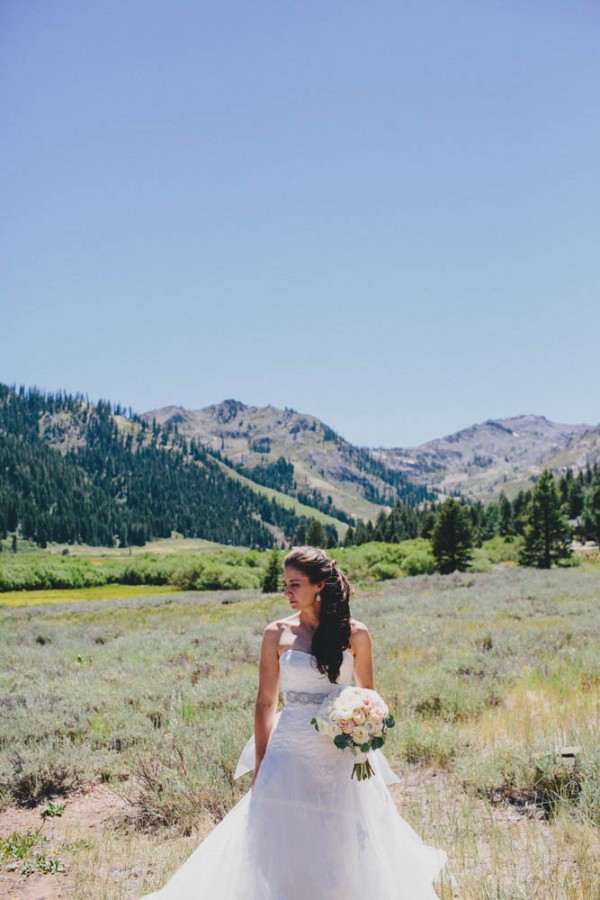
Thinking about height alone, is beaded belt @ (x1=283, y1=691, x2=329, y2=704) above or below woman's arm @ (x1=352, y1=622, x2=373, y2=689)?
below

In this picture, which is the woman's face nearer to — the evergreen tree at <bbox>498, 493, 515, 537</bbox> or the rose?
the rose

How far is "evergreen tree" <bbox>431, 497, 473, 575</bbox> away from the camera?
222ft

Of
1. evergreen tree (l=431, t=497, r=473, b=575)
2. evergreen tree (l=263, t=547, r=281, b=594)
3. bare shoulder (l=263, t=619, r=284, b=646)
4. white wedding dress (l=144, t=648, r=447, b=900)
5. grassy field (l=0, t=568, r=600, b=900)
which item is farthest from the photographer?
evergreen tree (l=431, t=497, r=473, b=575)

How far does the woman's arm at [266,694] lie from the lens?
4.43 meters

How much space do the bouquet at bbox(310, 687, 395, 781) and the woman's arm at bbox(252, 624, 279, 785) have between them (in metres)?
0.49

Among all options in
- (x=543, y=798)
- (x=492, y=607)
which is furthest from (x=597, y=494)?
(x=543, y=798)

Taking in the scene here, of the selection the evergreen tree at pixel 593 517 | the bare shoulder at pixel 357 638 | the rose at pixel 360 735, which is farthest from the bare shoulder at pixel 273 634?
the evergreen tree at pixel 593 517

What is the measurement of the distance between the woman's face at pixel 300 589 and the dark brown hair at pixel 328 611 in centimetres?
4

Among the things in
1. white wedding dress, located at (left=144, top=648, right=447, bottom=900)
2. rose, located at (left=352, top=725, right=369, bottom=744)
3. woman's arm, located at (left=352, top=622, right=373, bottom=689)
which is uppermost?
woman's arm, located at (left=352, top=622, right=373, bottom=689)

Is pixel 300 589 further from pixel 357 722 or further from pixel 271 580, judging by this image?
pixel 271 580

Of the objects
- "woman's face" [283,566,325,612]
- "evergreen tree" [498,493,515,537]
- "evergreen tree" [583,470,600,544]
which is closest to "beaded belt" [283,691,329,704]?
"woman's face" [283,566,325,612]

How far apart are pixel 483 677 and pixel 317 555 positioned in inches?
267

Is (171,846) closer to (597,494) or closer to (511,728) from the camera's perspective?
(511,728)

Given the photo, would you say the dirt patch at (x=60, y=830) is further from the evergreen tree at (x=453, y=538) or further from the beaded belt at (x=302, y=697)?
the evergreen tree at (x=453, y=538)
